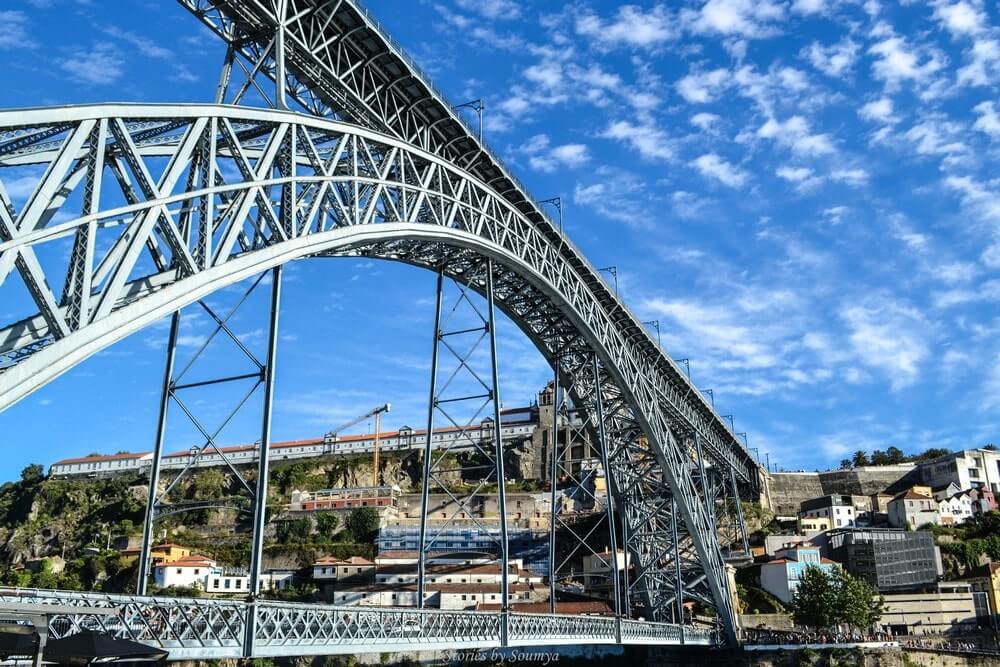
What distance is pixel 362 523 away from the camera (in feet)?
241

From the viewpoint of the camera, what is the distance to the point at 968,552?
203ft

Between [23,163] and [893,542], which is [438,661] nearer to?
[893,542]

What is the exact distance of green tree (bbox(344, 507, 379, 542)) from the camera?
72500mm

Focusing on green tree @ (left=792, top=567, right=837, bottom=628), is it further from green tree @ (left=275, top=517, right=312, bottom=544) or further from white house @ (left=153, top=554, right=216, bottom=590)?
green tree @ (left=275, top=517, right=312, bottom=544)

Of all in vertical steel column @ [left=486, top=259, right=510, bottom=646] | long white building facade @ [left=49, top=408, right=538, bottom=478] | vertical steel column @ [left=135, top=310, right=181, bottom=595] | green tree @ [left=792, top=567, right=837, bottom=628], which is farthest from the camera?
long white building facade @ [left=49, top=408, right=538, bottom=478]

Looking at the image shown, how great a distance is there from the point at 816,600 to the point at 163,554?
4348 cm

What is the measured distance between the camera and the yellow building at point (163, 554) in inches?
2525

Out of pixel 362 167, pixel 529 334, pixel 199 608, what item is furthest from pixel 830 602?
pixel 199 608

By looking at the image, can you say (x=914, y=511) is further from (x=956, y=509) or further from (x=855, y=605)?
(x=855, y=605)

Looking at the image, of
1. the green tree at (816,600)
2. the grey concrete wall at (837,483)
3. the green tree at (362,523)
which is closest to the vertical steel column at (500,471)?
the green tree at (816,600)

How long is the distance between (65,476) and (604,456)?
86313 millimetres

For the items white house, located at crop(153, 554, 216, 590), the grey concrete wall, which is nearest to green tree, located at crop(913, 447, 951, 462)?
the grey concrete wall

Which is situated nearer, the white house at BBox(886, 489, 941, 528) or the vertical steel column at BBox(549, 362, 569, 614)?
the vertical steel column at BBox(549, 362, 569, 614)

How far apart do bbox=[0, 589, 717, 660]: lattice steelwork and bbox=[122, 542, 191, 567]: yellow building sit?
45762 mm
